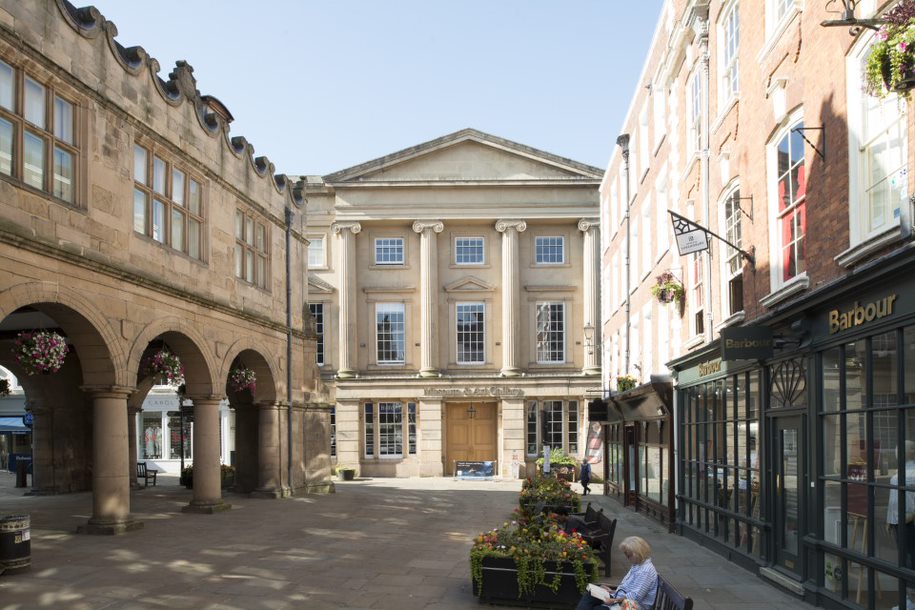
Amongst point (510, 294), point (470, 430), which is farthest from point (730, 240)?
point (470, 430)

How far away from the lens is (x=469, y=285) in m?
41.2

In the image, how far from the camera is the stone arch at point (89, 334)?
567 inches

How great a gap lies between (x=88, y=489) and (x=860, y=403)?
22678 mm

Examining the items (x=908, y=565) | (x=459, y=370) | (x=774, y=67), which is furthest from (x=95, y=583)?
(x=459, y=370)

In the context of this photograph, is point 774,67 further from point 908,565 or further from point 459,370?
point 459,370

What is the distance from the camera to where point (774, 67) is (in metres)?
12.7

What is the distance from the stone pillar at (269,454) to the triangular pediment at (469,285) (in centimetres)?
1767

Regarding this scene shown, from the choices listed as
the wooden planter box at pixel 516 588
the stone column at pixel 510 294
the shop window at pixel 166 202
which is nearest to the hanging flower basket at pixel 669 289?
the wooden planter box at pixel 516 588

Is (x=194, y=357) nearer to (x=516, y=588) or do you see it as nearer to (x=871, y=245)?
(x=516, y=588)

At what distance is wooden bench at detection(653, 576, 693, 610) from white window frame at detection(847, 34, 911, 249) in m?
4.20

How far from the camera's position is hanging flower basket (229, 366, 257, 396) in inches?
927

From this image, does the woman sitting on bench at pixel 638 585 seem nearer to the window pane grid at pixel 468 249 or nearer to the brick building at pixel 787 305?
the brick building at pixel 787 305

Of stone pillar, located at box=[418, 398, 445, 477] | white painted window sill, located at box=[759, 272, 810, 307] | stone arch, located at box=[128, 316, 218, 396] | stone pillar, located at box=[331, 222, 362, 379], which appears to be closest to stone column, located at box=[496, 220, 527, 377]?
stone pillar, located at box=[418, 398, 445, 477]

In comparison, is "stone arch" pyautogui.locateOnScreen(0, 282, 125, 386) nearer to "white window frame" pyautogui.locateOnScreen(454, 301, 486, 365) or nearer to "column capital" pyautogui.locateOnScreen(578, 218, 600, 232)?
"white window frame" pyautogui.locateOnScreen(454, 301, 486, 365)
